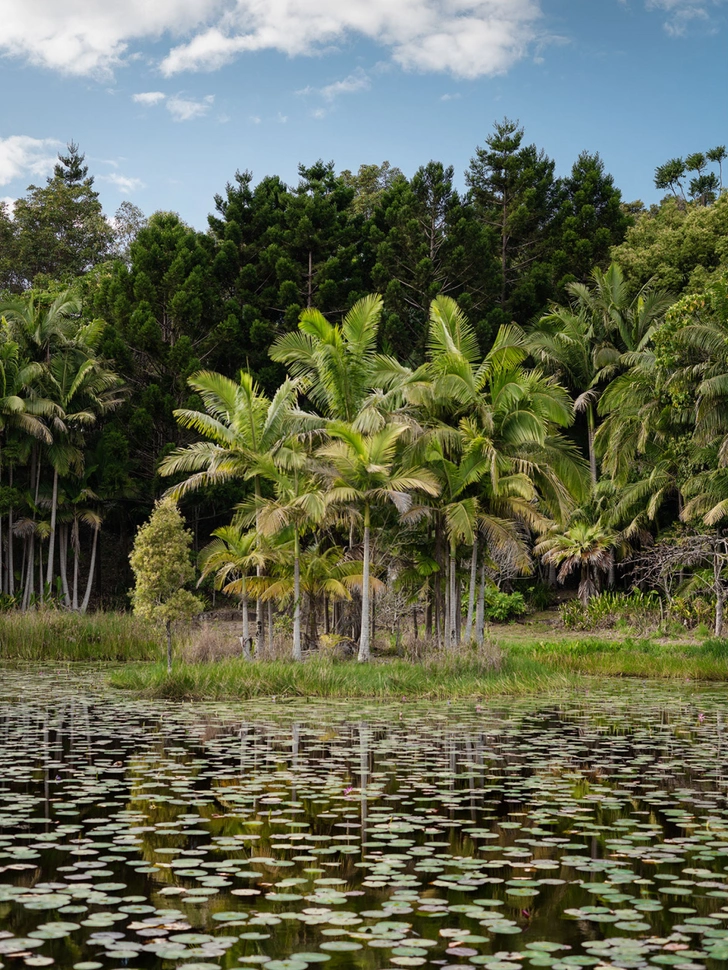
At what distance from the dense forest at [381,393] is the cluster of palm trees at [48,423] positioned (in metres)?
0.11

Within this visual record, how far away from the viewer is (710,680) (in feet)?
66.4

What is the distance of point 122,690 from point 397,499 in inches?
245

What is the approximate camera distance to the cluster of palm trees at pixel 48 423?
3512cm

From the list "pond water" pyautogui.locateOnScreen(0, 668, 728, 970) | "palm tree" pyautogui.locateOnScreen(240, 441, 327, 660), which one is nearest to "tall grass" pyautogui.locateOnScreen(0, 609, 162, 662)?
"palm tree" pyautogui.locateOnScreen(240, 441, 327, 660)

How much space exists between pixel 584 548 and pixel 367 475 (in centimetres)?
1346

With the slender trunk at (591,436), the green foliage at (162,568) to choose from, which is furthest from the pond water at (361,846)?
the slender trunk at (591,436)

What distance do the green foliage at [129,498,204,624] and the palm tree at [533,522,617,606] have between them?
14988mm

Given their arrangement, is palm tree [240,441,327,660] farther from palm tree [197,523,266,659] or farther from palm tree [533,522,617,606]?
palm tree [533,522,617,606]

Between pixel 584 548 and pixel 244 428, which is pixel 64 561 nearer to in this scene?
pixel 244 428

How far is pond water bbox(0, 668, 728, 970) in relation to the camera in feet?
16.2

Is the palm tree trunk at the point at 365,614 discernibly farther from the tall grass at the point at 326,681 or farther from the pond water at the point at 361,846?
the pond water at the point at 361,846

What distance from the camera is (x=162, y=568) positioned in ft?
63.3

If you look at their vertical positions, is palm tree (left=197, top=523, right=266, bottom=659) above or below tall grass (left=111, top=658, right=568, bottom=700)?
above

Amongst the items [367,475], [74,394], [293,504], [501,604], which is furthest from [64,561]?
[367,475]
